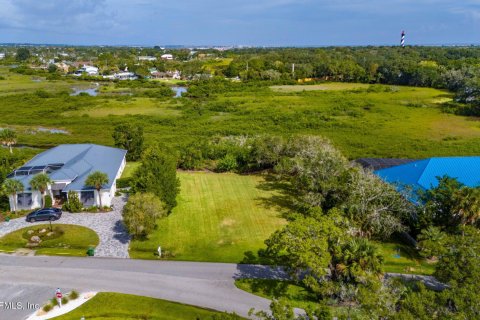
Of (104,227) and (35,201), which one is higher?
(35,201)

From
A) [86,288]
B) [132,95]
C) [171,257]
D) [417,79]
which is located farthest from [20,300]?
[417,79]

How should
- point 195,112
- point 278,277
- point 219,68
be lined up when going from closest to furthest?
point 278,277, point 195,112, point 219,68

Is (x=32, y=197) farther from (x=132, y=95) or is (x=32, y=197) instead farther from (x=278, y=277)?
(x=132, y=95)

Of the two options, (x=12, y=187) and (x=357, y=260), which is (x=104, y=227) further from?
(x=357, y=260)

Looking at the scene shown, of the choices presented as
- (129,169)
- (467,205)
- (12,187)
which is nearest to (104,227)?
(12,187)

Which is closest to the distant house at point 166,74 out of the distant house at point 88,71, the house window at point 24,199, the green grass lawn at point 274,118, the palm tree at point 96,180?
the distant house at point 88,71
